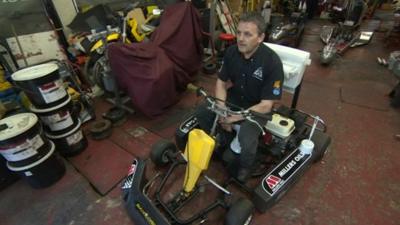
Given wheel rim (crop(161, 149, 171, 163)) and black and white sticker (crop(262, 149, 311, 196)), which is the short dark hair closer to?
black and white sticker (crop(262, 149, 311, 196))

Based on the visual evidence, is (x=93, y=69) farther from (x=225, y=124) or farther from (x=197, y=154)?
(x=197, y=154)

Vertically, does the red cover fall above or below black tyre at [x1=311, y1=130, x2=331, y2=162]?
above

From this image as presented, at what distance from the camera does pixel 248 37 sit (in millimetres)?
1674

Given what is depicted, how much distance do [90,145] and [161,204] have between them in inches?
50.5

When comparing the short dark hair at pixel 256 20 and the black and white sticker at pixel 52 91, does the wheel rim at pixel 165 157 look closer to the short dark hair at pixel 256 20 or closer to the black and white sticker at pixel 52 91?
the black and white sticker at pixel 52 91

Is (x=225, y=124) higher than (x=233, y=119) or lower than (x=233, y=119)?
lower

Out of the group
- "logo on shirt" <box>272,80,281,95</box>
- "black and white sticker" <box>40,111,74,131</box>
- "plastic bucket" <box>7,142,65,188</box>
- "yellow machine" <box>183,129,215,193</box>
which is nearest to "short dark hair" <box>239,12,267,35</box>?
"logo on shirt" <box>272,80,281,95</box>

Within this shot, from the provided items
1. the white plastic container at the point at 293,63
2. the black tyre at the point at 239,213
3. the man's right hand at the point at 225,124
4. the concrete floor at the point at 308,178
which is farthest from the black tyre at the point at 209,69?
the black tyre at the point at 239,213

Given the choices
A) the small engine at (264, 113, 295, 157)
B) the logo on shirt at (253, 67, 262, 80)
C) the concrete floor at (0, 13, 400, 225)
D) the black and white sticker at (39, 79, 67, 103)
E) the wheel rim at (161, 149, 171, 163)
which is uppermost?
the logo on shirt at (253, 67, 262, 80)

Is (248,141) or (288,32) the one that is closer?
(248,141)

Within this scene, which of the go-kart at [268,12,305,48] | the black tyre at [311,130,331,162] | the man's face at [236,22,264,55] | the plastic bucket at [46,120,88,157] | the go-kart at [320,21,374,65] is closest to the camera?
the man's face at [236,22,264,55]

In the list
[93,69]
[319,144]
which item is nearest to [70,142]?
[93,69]

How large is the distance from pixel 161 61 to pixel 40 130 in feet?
4.51

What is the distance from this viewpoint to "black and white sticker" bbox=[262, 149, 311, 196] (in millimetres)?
1645
